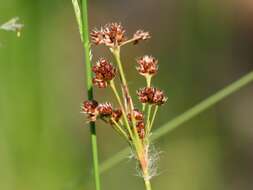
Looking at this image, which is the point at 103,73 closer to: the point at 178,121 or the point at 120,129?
the point at 120,129

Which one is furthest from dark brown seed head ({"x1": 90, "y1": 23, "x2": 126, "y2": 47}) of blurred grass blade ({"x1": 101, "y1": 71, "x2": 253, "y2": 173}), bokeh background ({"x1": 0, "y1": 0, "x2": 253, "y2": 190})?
bokeh background ({"x1": 0, "y1": 0, "x2": 253, "y2": 190})

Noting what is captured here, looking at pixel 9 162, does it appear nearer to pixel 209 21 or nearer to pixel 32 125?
pixel 32 125

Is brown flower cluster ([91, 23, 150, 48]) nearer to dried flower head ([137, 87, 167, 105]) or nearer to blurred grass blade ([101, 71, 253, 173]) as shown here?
dried flower head ([137, 87, 167, 105])

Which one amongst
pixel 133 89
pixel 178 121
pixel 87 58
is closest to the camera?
pixel 87 58

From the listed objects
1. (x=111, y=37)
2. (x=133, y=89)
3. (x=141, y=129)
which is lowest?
(x=141, y=129)

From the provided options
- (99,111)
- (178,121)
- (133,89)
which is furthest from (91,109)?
(133,89)
